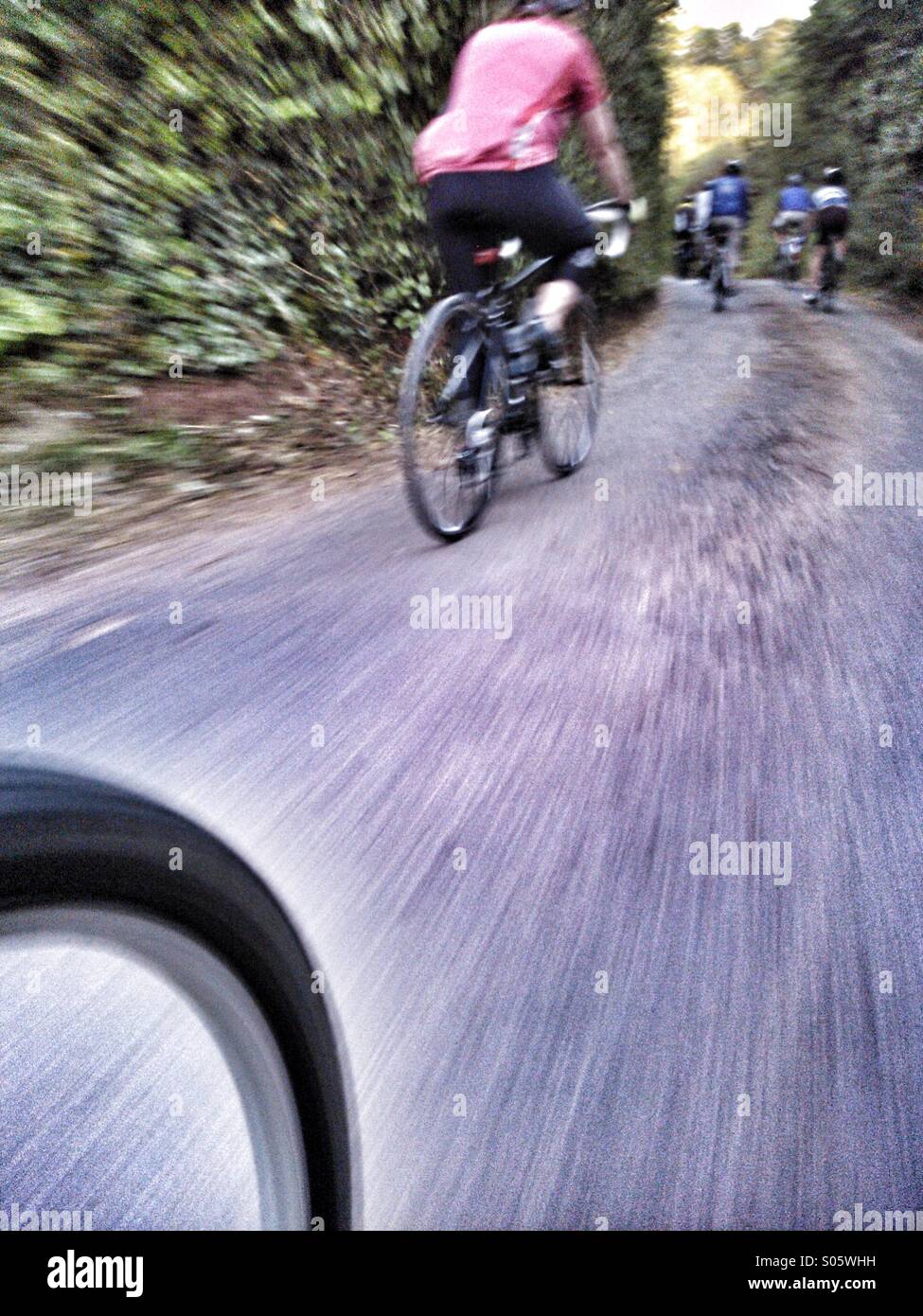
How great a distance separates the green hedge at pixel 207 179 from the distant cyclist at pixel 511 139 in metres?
1.82

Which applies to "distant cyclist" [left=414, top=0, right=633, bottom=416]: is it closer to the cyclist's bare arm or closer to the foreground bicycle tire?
the cyclist's bare arm

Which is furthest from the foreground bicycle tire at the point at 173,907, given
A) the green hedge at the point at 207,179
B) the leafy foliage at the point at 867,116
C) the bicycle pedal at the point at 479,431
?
the leafy foliage at the point at 867,116

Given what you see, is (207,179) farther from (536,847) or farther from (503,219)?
(536,847)

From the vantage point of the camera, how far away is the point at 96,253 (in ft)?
14.8

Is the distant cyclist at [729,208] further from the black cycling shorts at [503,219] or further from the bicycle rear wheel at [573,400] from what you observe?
the black cycling shorts at [503,219]

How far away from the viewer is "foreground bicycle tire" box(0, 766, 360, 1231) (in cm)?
98

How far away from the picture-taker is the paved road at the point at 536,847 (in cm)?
107

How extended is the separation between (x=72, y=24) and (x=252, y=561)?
3.79 metres

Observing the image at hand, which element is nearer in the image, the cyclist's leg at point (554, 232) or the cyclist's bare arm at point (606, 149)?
the cyclist's leg at point (554, 232)

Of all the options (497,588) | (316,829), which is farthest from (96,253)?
(316,829)

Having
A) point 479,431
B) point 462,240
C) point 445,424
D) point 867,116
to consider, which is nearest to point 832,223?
point 867,116

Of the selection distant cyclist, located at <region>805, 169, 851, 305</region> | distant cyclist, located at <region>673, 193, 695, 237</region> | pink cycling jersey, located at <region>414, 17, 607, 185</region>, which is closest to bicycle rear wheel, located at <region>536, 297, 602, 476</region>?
pink cycling jersey, located at <region>414, 17, 607, 185</region>

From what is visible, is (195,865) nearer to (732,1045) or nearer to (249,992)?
(249,992)
